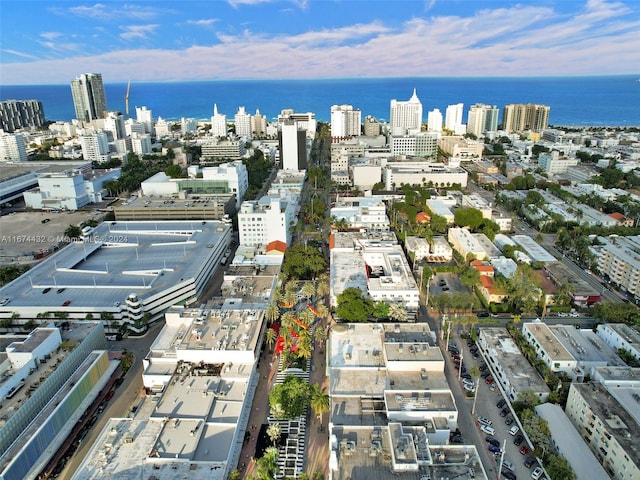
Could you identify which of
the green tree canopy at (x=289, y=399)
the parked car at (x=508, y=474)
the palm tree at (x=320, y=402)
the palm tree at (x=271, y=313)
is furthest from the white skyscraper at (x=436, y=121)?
the parked car at (x=508, y=474)

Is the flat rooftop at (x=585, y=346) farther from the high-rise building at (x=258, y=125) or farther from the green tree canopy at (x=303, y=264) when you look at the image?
the high-rise building at (x=258, y=125)

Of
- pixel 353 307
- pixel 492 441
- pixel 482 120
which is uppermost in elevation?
pixel 482 120

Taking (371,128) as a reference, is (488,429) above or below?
below

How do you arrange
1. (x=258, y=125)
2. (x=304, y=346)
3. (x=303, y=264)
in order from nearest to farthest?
(x=304, y=346), (x=303, y=264), (x=258, y=125)

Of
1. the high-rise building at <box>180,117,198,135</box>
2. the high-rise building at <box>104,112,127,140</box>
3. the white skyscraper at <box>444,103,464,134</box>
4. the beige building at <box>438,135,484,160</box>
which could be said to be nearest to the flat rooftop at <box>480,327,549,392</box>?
the beige building at <box>438,135,484,160</box>

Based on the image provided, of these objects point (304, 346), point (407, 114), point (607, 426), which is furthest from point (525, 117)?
point (607, 426)

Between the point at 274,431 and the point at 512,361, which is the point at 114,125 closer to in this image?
the point at 274,431
